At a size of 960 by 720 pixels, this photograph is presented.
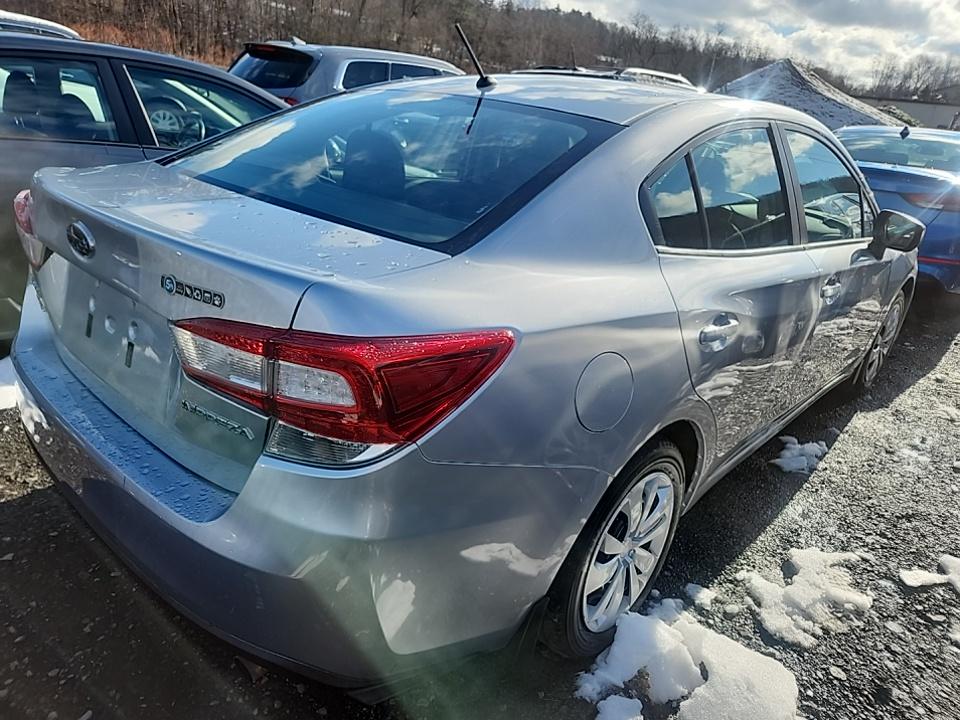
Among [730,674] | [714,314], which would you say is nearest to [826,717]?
[730,674]

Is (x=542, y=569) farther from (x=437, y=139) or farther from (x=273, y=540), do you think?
(x=437, y=139)

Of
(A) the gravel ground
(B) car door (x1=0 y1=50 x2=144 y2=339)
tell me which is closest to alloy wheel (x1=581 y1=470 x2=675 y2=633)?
(A) the gravel ground

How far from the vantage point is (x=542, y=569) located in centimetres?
169

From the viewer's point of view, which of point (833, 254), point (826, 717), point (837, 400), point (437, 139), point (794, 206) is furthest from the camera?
point (837, 400)

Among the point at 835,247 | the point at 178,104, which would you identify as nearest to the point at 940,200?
the point at 835,247

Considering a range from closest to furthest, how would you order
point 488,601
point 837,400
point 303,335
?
1. point 303,335
2. point 488,601
3. point 837,400

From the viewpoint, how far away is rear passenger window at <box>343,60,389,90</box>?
821 centimetres

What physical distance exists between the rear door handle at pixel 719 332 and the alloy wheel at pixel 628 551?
41 centimetres

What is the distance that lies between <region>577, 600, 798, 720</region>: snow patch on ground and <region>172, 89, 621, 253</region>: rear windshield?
4.37ft

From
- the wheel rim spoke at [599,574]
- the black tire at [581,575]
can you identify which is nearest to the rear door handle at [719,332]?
the black tire at [581,575]

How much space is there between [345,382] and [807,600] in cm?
200

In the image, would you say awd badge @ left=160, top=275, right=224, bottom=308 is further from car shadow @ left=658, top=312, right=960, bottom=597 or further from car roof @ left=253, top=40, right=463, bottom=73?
car roof @ left=253, top=40, right=463, bottom=73

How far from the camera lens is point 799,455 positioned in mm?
3604

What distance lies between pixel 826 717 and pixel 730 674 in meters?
0.28
